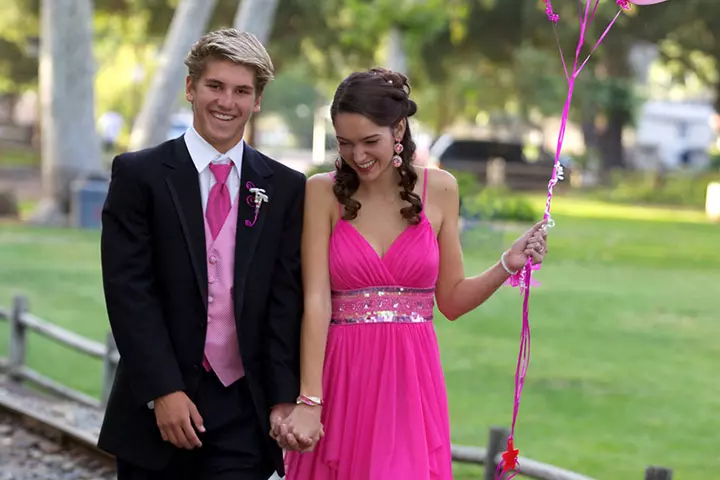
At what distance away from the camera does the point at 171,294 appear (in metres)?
3.45

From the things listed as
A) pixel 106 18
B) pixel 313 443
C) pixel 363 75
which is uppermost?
pixel 106 18

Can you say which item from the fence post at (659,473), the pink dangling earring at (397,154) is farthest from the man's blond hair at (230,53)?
the fence post at (659,473)

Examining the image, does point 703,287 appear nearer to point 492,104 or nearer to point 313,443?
point 313,443

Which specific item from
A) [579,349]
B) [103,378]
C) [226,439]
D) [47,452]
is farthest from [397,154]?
[579,349]

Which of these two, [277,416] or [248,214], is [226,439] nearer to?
[277,416]

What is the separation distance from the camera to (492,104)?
53.4 m

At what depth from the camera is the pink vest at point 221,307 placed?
11.4 ft

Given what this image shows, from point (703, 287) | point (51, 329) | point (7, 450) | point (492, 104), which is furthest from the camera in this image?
point (492, 104)

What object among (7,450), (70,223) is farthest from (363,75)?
(70,223)

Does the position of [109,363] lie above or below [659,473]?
below

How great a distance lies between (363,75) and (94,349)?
5.44 metres

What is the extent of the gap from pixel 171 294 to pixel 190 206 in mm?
243

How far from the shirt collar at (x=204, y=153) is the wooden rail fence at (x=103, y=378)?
8.50 feet

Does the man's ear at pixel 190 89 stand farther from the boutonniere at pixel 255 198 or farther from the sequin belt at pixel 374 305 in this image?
the sequin belt at pixel 374 305
